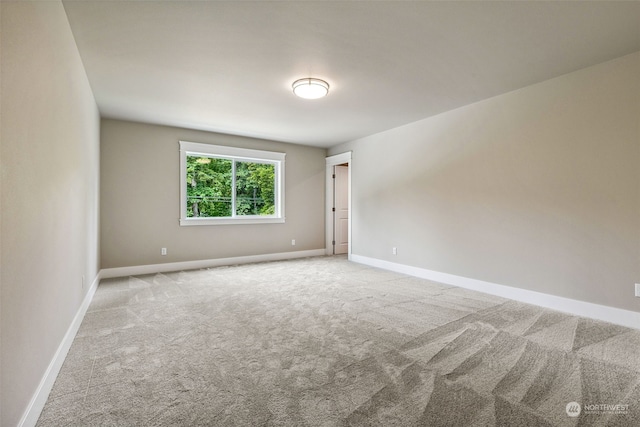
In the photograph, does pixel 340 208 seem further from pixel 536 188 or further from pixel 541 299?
pixel 541 299

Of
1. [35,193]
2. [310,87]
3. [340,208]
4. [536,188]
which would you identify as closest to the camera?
[35,193]

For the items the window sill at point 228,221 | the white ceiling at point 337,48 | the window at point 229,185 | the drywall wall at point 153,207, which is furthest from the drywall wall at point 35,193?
the window at point 229,185

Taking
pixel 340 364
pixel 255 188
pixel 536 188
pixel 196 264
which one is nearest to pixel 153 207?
pixel 196 264

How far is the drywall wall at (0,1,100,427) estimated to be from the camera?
1293 millimetres

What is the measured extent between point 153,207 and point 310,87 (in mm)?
3501

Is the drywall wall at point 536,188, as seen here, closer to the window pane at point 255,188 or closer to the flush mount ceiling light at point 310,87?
the flush mount ceiling light at point 310,87

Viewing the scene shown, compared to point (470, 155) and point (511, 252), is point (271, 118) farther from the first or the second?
point (511, 252)

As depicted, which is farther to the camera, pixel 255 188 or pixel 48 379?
pixel 255 188

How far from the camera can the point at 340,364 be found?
2113 millimetres

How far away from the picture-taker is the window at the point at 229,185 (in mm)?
5559

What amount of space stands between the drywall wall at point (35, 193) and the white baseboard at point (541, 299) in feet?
14.4

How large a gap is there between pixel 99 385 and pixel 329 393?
4.69 feet

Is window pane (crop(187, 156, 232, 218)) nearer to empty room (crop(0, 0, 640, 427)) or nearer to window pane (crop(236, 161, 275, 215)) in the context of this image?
empty room (crop(0, 0, 640, 427))

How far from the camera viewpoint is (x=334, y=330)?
2721mm
